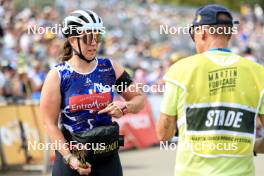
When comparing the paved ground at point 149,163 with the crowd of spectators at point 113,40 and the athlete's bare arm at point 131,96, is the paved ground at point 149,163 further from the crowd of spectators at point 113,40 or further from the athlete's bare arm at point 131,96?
the athlete's bare arm at point 131,96

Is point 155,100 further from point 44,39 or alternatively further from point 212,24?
point 212,24

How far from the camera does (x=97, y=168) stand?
5.01 meters

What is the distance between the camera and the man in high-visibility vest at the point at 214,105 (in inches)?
155

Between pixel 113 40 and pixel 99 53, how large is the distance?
6.99 feet

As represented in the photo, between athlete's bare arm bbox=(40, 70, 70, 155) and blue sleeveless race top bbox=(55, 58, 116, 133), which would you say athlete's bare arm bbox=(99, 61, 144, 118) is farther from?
athlete's bare arm bbox=(40, 70, 70, 155)

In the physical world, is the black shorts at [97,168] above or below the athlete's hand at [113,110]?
below

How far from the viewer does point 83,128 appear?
5.00 m

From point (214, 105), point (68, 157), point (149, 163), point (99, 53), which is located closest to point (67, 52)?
point (68, 157)

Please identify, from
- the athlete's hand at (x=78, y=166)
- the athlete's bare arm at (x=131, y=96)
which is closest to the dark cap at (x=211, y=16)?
the athlete's bare arm at (x=131, y=96)

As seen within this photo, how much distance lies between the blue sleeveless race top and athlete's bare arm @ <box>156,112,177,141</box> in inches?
39.9

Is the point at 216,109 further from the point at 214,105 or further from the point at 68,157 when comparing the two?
the point at 68,157

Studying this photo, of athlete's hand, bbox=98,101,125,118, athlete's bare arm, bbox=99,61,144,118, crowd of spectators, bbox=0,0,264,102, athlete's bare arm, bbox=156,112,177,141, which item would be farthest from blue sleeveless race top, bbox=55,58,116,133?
crowd of spectators, bbox=0,0,264,102

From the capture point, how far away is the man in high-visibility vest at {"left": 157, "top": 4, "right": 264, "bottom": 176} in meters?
3.94

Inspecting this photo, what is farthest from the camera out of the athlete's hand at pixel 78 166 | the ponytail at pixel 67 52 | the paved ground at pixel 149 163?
the paved ground at pixel 149 163
